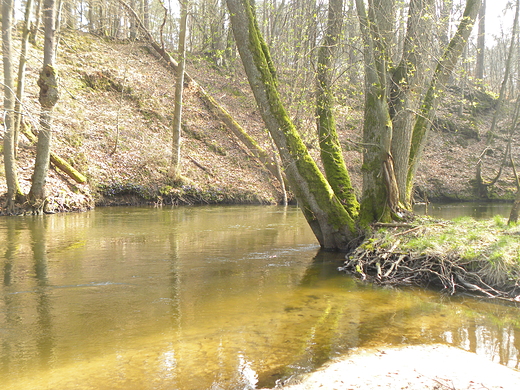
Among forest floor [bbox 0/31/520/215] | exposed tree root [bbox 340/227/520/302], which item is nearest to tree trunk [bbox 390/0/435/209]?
exposed tree root [bbox 340/227/520/302]

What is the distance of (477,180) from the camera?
2411cm

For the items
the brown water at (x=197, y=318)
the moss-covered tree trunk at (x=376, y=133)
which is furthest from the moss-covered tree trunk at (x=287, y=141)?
the brown water at (x=197, y=318)

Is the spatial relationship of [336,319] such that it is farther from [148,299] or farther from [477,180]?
[477,180]

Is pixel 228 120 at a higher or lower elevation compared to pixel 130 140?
higher

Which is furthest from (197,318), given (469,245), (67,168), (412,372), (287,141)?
(67,168)

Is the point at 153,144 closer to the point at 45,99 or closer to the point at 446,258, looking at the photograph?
the point at 45,99

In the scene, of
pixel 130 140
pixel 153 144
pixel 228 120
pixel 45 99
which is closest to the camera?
pixel 45 99

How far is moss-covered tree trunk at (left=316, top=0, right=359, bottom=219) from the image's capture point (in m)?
8.69

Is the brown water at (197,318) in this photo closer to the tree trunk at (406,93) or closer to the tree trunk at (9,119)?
the tree trunk at (406,93)

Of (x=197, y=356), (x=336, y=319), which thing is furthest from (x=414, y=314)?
(x=197, y=356)

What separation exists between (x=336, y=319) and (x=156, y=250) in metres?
5.01

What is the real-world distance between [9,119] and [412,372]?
560 inches

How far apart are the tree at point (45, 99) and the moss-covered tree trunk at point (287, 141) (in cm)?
722

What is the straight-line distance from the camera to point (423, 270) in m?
6.22
